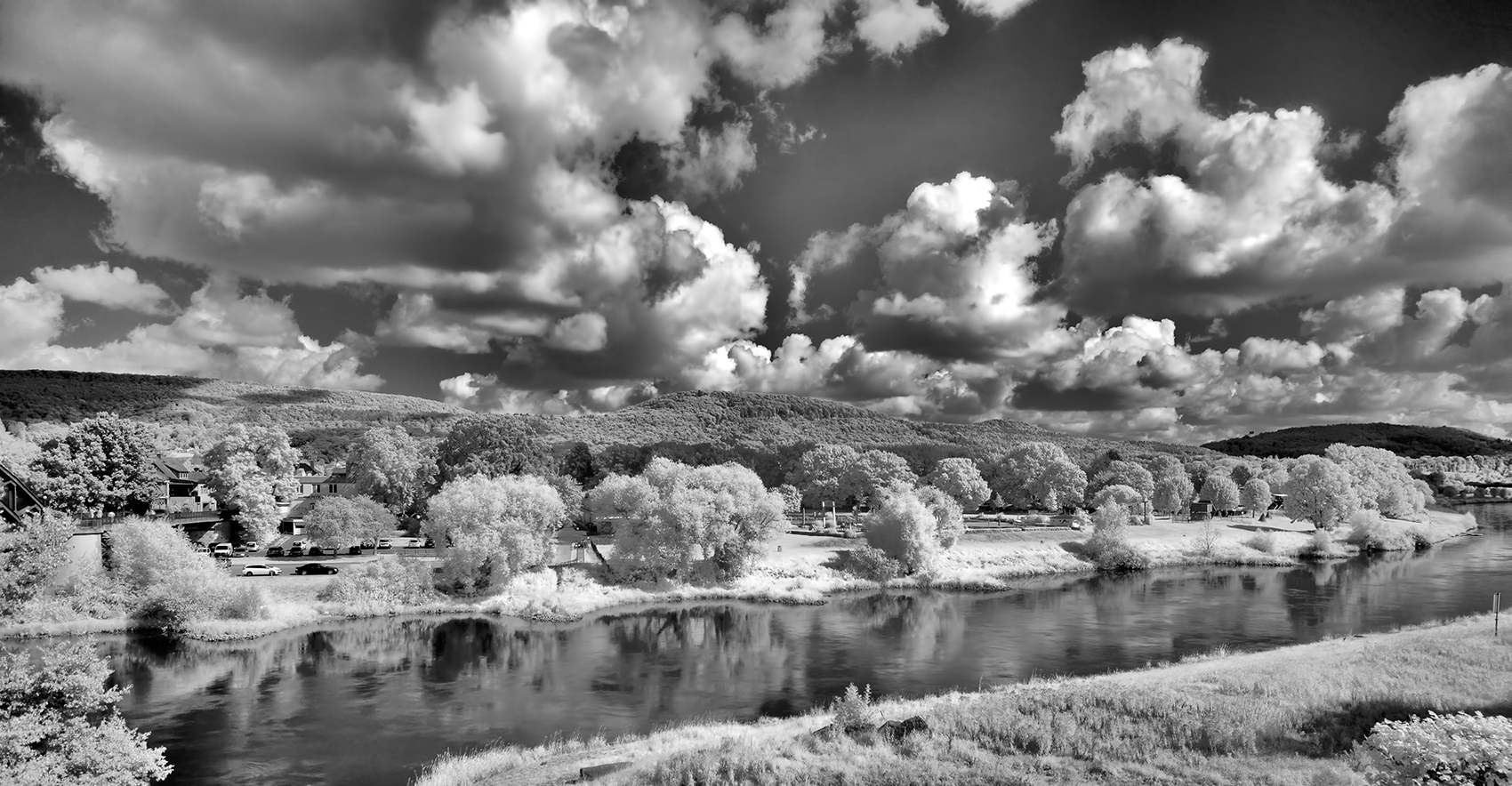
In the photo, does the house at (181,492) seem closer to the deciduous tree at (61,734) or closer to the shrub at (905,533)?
the shrub at (905,533)

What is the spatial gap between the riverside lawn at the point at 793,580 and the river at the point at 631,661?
1756 mm

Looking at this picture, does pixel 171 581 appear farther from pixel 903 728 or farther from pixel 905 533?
pixel 905 533

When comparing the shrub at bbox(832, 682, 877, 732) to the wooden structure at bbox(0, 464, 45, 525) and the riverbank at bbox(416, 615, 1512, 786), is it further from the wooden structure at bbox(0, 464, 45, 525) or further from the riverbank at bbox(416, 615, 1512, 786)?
the wooden structure at bbox(0, 464, 45, 525)

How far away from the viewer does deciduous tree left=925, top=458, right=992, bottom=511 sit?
101m

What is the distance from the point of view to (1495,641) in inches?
1419

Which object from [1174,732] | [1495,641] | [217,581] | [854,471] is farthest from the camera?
[854,471]

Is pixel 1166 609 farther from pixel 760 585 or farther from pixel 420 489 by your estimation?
pixel 420 489

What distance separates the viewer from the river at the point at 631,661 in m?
30.7

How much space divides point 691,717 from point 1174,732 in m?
18.0

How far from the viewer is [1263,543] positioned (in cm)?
8819

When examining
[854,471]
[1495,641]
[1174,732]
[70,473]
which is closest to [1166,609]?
[1495,641]

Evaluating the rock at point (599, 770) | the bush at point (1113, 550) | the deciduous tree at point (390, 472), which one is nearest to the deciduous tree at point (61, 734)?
the rock at point (599, 770)

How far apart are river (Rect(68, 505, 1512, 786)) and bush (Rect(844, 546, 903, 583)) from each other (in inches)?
134

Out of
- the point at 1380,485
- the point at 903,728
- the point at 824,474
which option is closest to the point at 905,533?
the point at 824,474
